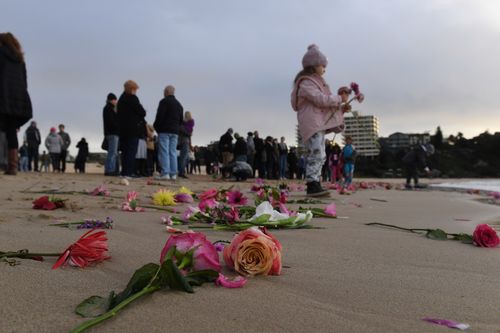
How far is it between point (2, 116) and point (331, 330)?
21.8 feet

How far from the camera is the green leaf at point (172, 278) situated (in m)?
1.15

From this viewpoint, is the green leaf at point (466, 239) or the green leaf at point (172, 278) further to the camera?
the green leaf at point (466, 239)

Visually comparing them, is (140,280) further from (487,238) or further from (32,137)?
(32,137)

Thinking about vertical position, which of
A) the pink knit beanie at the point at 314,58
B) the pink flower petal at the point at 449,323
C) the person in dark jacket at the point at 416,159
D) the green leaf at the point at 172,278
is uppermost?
the pink knit beanie at the point at 314,58

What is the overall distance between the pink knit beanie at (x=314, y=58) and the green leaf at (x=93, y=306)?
5.09 m

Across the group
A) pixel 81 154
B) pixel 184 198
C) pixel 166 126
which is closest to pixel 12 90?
pixel 166 126

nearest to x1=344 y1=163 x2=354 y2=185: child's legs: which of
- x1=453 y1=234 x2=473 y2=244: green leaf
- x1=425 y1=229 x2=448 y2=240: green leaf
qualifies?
x1=425 y1=229 x2=448 y2=240: green leaf

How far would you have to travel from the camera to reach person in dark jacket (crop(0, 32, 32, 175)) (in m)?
6.32

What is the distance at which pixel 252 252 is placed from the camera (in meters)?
1.38

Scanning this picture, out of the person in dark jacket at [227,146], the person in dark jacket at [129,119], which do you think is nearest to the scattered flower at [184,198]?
the person in dark jacket at [129,119]

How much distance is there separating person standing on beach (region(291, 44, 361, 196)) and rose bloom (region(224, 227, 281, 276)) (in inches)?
167

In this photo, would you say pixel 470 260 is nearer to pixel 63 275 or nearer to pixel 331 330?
pixel 331 330

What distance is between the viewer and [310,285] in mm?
1438

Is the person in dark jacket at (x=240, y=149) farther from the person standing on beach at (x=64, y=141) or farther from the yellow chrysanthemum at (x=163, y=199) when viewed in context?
the yellow chrysanthemum at (x=163, y=199)
